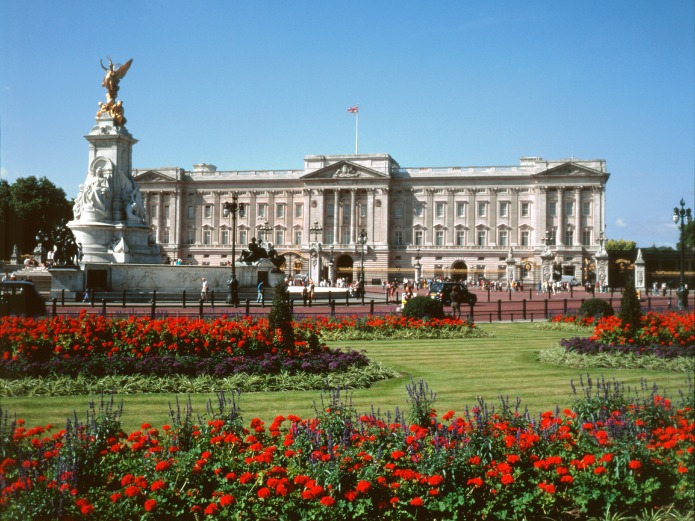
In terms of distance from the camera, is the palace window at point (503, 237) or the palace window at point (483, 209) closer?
the palace window at point (503, 237)

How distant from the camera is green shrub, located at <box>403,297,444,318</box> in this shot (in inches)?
826

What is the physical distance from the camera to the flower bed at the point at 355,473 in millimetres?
5016

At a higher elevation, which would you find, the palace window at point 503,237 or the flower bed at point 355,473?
the palace window at point 503,237

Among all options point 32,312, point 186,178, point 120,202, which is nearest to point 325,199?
point 186,178

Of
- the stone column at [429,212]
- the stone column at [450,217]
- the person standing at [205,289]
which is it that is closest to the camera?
the person standing at [205,289]

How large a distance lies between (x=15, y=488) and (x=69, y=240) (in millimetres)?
28956

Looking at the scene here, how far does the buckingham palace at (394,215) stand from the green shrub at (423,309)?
213 ft

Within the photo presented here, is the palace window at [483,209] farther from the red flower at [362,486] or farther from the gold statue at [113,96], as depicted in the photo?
the red flower at [362,486]

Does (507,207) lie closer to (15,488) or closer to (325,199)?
(325,199)

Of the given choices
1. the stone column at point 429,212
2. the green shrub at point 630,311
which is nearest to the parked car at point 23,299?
the green shrub at point 630,311

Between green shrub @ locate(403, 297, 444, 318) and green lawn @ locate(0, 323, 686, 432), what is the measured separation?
3.86 meters

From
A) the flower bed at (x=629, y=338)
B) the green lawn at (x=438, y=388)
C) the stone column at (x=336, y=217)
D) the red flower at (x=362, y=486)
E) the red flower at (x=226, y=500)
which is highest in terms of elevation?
the stone column at (x=336, y=217)

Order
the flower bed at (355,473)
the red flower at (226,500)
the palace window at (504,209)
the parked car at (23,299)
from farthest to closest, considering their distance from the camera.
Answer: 1. the palace window at (504,209)
2. the parked car at (23,299)
3. the flower bed at (355,473)
4. the red flower at (226,500)

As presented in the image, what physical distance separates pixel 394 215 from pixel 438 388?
82.9 metres
